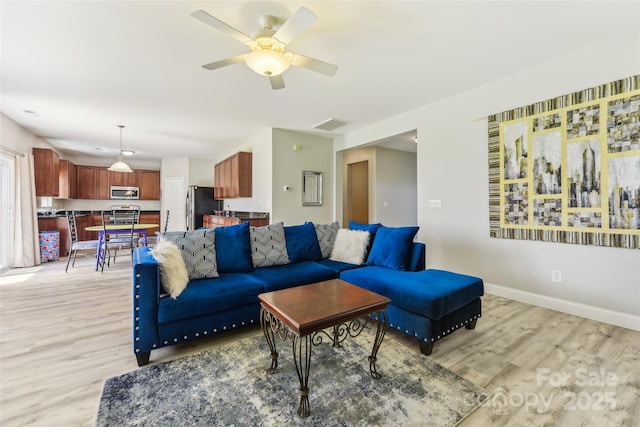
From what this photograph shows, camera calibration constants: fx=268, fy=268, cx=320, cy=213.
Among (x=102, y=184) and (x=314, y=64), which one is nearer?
(x=314, y=64)

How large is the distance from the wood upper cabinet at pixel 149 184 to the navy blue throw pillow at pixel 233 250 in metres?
7.25

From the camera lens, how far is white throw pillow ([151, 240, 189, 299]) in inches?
76.7

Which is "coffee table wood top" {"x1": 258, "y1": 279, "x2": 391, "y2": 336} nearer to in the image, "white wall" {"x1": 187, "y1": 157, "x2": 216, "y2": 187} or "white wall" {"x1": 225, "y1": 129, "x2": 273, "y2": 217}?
"white wall" {"x1": 225, "y1": 129, "x2": 273, "y2": 217}

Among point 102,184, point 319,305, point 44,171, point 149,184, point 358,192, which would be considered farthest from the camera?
point 149,184

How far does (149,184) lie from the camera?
8.43 metres

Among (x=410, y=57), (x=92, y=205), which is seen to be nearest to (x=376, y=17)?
(x=410, y=57)

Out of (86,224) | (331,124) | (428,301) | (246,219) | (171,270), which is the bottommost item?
(428,301)

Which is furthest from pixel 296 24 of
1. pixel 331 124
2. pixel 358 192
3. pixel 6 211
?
pixel 6 211

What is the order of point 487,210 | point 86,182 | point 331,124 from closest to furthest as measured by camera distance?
1. point 487,210
2. point 331,124
3. point 86,182

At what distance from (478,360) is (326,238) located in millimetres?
1906

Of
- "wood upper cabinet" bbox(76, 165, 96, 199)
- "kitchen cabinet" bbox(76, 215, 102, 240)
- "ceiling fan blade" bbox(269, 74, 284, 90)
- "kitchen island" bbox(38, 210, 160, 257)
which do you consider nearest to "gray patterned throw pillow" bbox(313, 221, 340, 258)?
"ceiling fan blade" bbox(269, 74, 284, 90)

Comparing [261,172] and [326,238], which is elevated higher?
Answer: [261,172]

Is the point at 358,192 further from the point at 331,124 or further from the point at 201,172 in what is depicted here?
the point at 201,172

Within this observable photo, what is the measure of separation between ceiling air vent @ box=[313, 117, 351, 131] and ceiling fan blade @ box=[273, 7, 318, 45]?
2.59 m
